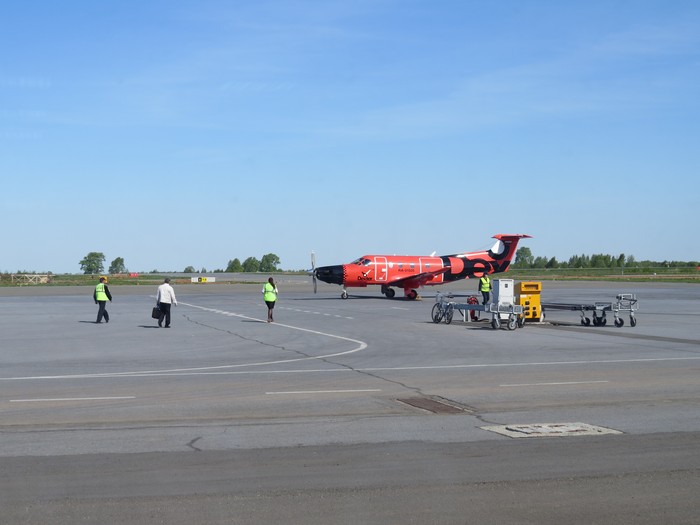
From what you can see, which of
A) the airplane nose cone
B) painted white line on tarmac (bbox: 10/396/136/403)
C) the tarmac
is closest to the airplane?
the airplane nose cone

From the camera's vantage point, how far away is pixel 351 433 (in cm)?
1101

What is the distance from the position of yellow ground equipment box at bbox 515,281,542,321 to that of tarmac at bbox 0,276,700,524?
8.03 m

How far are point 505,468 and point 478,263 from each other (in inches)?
2002

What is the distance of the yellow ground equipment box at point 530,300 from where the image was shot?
32312 millimetres

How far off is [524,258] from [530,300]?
14053cm

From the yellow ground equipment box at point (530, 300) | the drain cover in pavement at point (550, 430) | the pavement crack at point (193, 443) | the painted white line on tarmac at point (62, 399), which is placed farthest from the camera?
the yellow ground equipment box at point (530, 300)

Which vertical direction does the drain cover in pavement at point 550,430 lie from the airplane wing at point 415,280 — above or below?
below

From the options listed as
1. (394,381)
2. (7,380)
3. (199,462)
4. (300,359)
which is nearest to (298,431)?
(199,462)

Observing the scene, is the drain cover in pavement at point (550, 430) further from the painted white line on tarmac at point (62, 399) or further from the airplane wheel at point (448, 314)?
the airplane wheel at point (448, 314)

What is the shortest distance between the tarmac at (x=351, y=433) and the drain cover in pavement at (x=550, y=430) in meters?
0.04

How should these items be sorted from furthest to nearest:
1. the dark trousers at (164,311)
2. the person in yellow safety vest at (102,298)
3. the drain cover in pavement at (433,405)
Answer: the person in yellow safety vest at (102,298) < the dark trousers at (164,311) < the drain cover in pavement at (433,405)

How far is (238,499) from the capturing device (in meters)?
7.76

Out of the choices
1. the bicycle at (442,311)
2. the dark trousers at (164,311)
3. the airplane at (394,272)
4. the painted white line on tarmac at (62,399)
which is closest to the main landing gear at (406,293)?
the airplane at (394,272)

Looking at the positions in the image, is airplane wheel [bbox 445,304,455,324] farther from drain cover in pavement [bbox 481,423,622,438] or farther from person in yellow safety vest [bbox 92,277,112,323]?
drain cover in pavement [bbox 481,423,622,438]
